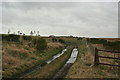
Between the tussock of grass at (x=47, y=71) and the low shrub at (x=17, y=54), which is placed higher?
the low shrub at (x=17, y=54)

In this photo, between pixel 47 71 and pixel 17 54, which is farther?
pixel 17 54

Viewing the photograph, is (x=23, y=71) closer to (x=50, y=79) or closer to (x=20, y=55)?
(x=50, y=79)

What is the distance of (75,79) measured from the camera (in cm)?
785

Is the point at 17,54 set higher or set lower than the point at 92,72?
higher

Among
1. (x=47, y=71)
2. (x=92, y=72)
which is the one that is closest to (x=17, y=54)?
(x=47, y=71)

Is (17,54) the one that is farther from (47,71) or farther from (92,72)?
(92,72)

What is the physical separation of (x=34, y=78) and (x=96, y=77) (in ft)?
15.3

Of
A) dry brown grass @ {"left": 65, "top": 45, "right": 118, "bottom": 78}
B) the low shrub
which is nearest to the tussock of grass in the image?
dry brown grass @ {"left": 65, "top": 45, "right": 118, "bottom": 78}

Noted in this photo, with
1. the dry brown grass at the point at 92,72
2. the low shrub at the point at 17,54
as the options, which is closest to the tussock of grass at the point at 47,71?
the dry brown grass at the point at 92,72

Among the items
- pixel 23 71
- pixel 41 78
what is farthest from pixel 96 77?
pixel 23 71

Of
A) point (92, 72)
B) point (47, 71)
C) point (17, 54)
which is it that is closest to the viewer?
point (92, 72)

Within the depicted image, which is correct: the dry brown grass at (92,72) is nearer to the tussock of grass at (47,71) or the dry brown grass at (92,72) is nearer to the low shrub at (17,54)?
the tussock of grass at (47,71)

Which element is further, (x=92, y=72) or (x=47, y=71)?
(x=47, y=71)

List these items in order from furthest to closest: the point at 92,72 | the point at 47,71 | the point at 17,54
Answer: the point at 17,54 → the point at 47,71 → the point at 92,72
